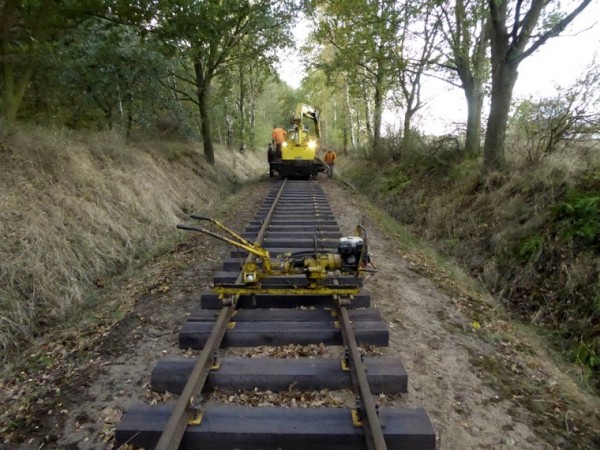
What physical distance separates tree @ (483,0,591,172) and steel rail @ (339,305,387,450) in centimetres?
803

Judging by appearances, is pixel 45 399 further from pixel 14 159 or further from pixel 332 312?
pixel 14 159

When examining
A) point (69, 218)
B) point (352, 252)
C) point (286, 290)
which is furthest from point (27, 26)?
point (352, 252)

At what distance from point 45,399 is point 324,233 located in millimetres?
5106

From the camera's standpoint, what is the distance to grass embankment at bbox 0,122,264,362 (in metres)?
5.23

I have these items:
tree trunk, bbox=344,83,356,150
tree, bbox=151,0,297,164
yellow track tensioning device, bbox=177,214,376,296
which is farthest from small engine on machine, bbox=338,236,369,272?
tree trunk, bbox=344,83,356,150

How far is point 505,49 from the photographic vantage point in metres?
9.73

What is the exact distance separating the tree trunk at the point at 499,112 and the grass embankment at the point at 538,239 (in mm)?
541

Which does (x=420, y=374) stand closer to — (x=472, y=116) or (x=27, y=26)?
(x=27, y=26)

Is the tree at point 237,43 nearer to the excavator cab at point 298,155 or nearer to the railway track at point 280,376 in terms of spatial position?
the excavator cab at point 298,155

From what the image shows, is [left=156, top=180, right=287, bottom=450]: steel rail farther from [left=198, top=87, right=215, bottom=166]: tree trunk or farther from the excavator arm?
the excavator arm

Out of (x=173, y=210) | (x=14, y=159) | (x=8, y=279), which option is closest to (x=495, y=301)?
(x=8, y=279)

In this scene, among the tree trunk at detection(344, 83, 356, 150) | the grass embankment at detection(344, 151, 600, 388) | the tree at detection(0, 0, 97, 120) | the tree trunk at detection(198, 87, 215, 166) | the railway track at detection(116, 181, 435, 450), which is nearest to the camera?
the railway track at detection(116, 181, 435, 450)

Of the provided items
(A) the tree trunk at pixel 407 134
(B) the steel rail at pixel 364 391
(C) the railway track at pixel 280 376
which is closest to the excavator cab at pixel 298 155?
(A) the tree trunk at pixel 407 134

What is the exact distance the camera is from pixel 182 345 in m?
4.08
